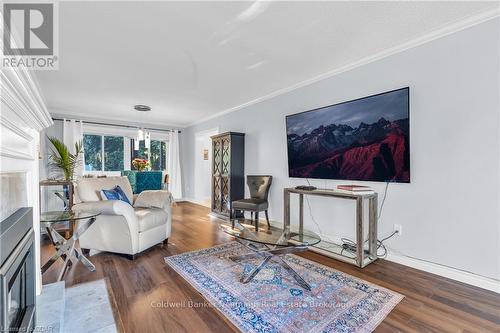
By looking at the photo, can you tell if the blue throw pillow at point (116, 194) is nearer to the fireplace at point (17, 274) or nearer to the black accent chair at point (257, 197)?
the fireplace at point (17, 274)

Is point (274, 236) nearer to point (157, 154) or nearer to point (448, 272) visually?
point (448, 272)

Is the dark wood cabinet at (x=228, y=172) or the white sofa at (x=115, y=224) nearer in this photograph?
the white sofa at (x=115, y=224)

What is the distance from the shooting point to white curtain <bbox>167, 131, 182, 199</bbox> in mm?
6699

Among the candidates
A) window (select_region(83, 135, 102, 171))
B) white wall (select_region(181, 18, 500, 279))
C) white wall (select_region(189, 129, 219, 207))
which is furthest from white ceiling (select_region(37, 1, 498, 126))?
white wall (select_region(189, 129, 219, 207))

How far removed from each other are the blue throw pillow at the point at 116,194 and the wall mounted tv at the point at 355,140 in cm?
236

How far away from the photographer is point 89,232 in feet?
9.11

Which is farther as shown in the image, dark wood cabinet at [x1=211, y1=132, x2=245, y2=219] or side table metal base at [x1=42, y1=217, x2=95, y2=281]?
dark wood cabinet at [x1=211, y1=132, x2=245, y2=219]

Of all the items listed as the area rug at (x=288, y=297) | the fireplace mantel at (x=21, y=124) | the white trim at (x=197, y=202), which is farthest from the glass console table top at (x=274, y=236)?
the white trim at (x=197, y=202)

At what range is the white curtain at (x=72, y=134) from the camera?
5.18 m

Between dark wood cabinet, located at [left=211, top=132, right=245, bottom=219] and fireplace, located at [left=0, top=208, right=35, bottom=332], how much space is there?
3304mm

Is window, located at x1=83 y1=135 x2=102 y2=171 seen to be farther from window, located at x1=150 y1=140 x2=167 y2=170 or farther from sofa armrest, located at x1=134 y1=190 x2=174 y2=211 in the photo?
sofa armrest, located at x1=134 y1=190 x2=174 y2=211

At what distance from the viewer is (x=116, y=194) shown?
2.96m

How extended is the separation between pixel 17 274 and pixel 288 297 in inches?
67.1

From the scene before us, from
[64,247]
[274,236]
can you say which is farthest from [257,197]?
[64,247]
